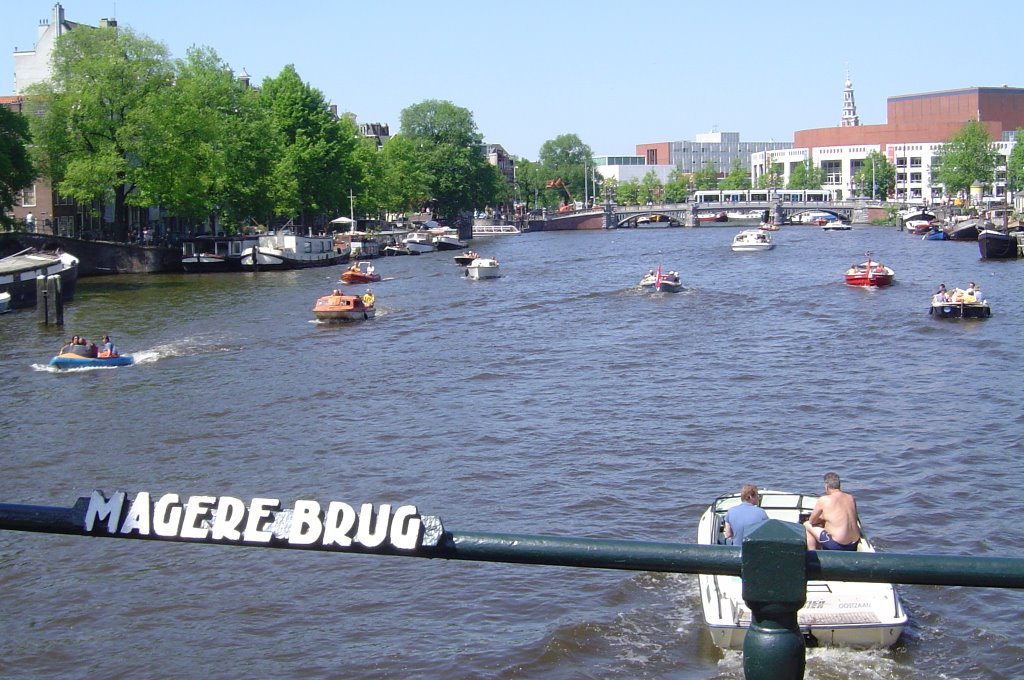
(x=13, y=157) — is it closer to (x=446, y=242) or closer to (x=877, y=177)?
(x=446, y=242)

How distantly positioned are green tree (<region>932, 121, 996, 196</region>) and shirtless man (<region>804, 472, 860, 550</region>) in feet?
455

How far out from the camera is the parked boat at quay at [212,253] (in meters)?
71.4

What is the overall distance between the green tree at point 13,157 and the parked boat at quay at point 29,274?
2.95 meters

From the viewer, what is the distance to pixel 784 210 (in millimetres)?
157875

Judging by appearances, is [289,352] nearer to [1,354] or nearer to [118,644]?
[1,354]

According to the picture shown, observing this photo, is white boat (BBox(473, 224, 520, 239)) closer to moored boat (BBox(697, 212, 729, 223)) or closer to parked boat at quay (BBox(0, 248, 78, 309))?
moored boat (BBox(697, 212, 729, 223))

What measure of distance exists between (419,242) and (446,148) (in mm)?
32572

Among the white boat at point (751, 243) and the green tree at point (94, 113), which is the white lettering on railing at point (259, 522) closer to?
the green tree at point (94, 113)

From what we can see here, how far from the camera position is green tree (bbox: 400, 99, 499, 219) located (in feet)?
436

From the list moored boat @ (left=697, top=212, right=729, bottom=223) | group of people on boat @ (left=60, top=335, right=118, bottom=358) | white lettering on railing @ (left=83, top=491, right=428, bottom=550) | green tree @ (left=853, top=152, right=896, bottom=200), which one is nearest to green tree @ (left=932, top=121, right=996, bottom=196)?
moored boat @ (left=697, top=212, right=729, bottom=223)

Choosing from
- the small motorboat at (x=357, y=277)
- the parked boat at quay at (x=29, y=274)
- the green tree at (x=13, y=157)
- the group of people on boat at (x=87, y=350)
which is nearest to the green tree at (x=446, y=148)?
the small motorboat at (x=357, y=277)

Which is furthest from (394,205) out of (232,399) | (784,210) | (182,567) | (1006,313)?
(182,567)

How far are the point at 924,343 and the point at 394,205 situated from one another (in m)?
91.9

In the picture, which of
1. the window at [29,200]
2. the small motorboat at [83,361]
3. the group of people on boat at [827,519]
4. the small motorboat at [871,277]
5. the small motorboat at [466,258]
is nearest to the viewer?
the group of people on boat at [827,519]
